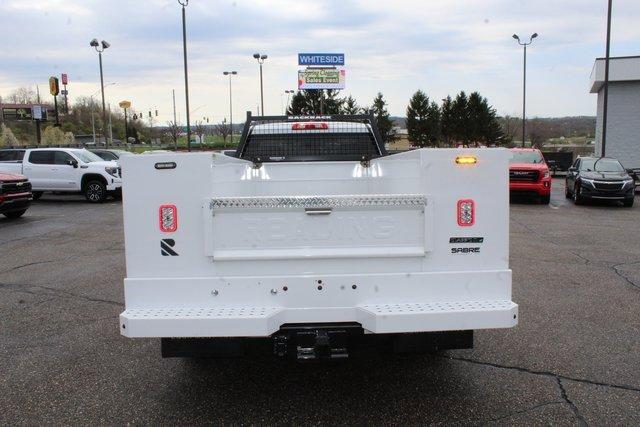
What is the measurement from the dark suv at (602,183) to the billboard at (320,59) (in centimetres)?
2384

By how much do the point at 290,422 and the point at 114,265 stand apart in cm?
599

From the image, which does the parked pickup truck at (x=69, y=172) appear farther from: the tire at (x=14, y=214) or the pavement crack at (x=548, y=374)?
the pavement crack at (x=548, y=374)

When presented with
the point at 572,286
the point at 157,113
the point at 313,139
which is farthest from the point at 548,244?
the point at 157,113

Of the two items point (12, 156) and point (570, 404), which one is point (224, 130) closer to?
point (12, 156)

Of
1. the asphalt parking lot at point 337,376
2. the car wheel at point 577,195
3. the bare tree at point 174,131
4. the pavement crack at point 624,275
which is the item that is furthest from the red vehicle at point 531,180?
the bare tree at point 174,131

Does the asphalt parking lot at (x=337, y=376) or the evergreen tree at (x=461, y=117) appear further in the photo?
the evergreen tree at (x=461, y=117)

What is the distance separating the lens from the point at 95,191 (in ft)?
65.8

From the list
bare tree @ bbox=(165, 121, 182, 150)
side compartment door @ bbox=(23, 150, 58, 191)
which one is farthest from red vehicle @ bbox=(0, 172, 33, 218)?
bare tree @ bbox=(165, 121, 182, 150)

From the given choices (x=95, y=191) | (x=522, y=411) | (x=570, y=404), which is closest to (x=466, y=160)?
(x=522, y=411)

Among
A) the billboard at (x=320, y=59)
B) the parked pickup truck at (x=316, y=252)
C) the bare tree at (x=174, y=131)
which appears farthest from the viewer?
the bare tree at (x=174, y=131)

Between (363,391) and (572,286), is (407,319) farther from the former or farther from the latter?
(572,286)

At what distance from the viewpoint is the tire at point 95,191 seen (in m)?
20.0

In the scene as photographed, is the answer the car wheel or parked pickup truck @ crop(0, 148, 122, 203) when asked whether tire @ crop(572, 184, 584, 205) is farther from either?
parked pickup truck @ crop(0, 148, 122, 203)

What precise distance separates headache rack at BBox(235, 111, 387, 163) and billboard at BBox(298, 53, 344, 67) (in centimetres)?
3451
